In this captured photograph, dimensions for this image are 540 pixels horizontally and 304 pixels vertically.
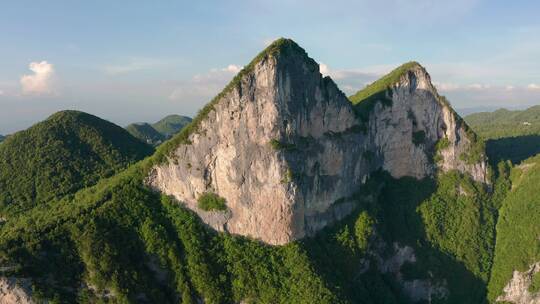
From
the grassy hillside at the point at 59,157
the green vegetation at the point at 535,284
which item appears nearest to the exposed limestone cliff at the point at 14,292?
the grassy hillside at the point at 59,157

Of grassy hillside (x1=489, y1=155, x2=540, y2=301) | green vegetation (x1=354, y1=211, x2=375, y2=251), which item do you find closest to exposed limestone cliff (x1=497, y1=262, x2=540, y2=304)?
grassy hillside (x1=489, y1=155, x2=540, y2=301)

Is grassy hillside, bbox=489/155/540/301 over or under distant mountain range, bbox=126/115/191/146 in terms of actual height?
under

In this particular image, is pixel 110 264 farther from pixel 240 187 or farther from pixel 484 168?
pixel 484 168

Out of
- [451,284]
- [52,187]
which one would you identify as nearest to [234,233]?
[52,187]

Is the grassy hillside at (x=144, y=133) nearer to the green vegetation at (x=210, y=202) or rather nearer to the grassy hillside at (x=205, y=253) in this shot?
the grassy hillside at (x=205, y=253)

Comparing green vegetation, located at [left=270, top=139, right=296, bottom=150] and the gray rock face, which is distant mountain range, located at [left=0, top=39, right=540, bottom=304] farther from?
green vegetation, located at [left=270, top=139, right=296, bottom=150]

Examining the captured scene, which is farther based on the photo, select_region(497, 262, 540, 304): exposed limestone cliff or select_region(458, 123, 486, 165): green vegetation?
select_region(458, 123, 486, 165): green vegetation
